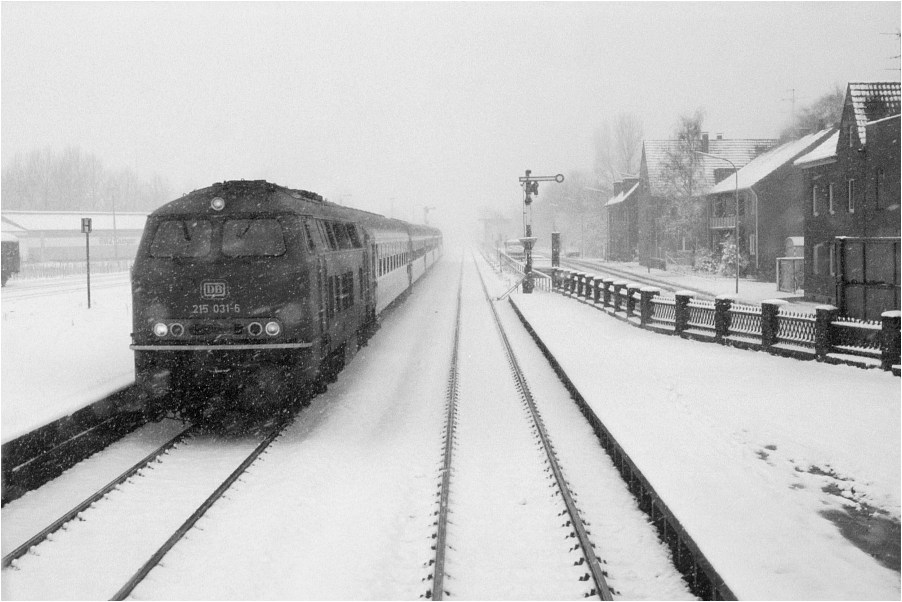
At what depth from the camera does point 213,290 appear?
9.39 m

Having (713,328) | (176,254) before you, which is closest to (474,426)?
(176,254)

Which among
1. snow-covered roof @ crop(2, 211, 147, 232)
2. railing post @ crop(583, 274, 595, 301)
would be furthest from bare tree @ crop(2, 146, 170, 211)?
railing post @ crop(583, 274, 595, 301)

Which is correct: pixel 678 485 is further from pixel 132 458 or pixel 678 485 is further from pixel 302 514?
pixel 132 458

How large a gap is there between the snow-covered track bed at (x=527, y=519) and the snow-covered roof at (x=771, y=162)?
117 ft

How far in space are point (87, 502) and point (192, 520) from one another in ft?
3.80

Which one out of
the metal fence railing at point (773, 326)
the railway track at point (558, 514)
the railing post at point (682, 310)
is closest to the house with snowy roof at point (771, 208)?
the metal fence railing at point (773, 326)

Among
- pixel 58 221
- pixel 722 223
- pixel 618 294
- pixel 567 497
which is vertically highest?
pixel 58 221

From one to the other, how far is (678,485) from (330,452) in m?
3.83

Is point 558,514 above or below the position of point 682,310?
below

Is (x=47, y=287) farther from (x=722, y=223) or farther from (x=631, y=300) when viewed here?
(x=722, y=223)

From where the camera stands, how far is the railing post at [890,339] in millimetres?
12578

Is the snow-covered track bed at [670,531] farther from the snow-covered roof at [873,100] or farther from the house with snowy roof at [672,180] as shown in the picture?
the house with snowy roof at [672,180]

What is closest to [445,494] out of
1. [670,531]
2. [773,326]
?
[670,531]

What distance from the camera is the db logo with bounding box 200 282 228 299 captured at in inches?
369
